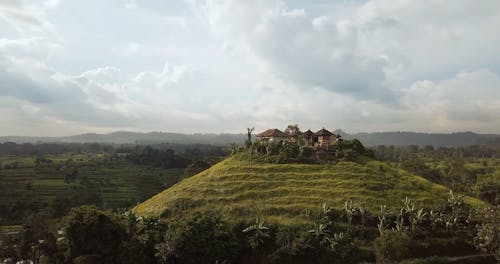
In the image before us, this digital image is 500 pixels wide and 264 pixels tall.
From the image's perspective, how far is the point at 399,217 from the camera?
4422cm

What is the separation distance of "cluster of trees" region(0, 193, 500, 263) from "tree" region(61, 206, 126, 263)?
75 millimetres

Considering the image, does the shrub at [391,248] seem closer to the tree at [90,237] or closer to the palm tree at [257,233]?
the palm tree at [257,233]

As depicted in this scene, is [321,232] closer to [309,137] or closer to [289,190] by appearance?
[289,190]

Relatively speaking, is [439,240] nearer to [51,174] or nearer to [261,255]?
[261,255]

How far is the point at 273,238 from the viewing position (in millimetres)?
42594

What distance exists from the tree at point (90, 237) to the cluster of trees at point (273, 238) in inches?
3.0

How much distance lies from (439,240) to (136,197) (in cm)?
6698

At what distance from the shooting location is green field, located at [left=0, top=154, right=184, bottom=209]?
3711 inches

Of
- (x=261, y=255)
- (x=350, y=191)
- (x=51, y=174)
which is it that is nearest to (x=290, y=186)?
(x=350, y=191)

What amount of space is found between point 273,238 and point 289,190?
28.5 ft

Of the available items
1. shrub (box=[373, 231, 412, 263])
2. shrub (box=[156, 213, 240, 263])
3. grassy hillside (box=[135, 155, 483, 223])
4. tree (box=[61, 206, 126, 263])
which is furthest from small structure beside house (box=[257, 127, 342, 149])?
tree (box=[61, 206, 126, 263])

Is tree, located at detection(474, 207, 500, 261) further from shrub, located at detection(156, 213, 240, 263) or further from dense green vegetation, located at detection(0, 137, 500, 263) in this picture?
shrub, located at detection(156, 213, 240, 263)

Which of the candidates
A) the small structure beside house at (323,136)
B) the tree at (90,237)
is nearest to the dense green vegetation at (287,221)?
the tree at (90,237)

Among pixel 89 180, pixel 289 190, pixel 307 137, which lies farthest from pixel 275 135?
pixel 89 180
